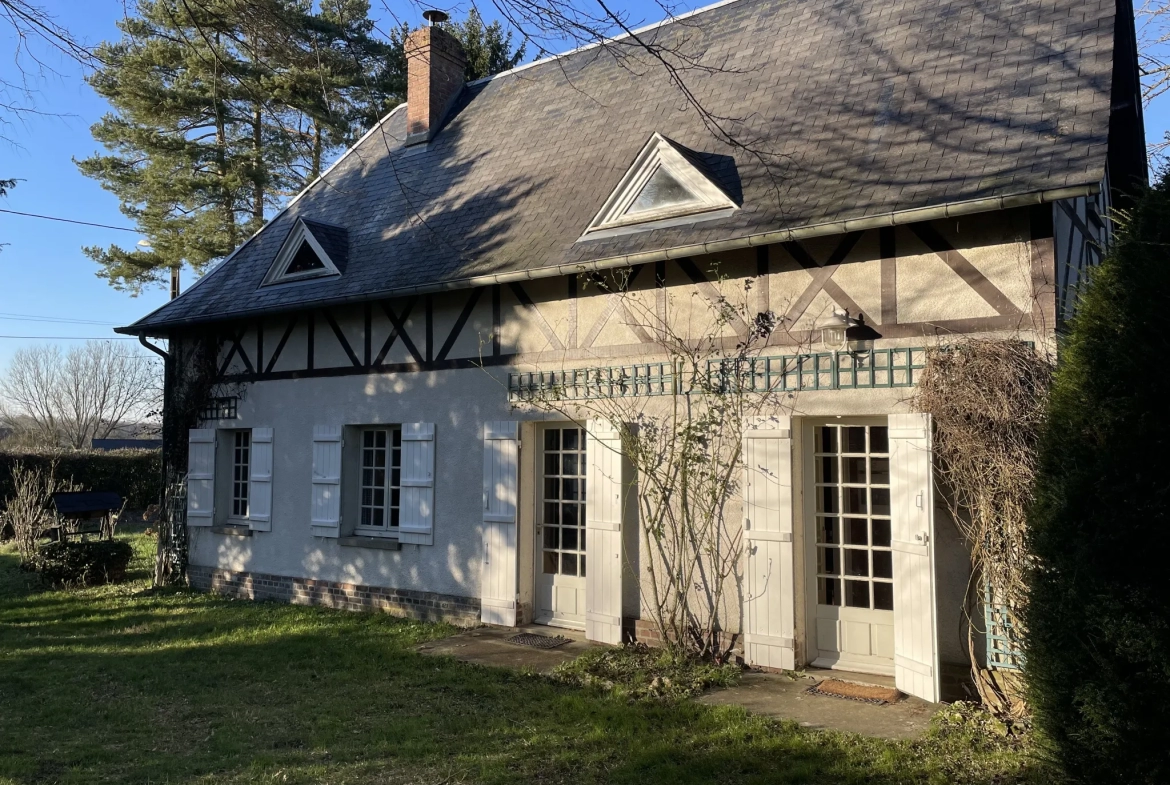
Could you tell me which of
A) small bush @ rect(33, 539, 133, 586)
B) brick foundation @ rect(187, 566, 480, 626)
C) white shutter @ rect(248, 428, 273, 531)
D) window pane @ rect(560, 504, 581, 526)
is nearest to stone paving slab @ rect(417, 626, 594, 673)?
brick foundation @ rect(187, 566, 480, 626)

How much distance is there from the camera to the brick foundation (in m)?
8.23

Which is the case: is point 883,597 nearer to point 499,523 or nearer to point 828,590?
point 828,590

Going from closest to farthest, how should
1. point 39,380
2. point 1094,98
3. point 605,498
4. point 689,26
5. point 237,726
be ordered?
point 237,726 → point 1094,98 → point 605,498 → point 689,26 → point 39,380

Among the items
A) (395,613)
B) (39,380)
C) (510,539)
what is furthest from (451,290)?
(39,380)

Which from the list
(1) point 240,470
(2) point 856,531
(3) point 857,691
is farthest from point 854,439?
(1) point 240,470

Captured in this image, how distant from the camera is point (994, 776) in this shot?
14.1ft

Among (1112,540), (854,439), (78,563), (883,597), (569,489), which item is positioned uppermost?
(854,439)

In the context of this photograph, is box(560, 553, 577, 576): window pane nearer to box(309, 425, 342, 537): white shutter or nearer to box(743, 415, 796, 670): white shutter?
box(743, 415, 796, 670): white shutter

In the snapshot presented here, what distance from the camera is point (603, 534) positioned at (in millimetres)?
7141

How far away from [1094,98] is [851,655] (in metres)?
4.19

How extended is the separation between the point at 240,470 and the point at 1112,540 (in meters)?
9.67

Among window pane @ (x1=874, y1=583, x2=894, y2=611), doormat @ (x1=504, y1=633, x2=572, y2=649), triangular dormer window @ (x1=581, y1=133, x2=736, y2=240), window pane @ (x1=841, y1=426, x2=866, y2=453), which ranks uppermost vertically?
triangular dormer window @ (x1=581, y1=133, x2=736, y2=240)

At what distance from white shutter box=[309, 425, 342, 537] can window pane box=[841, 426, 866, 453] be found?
5304 mm

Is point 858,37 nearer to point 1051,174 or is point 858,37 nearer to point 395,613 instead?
point 1051,174
